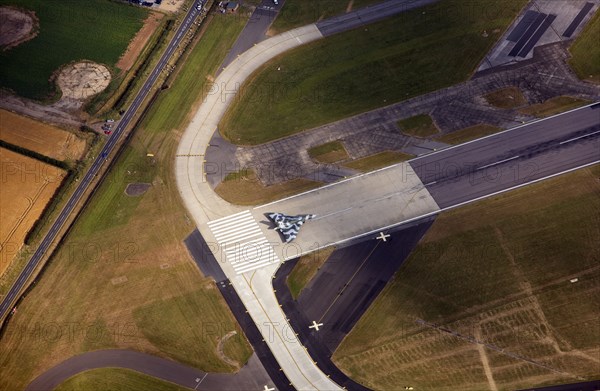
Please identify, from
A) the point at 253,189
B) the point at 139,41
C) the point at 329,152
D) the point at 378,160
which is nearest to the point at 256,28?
the point at 139,41

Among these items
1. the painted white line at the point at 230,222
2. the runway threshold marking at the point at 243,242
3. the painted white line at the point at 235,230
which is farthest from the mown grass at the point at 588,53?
the painted white line at the point at 230,222

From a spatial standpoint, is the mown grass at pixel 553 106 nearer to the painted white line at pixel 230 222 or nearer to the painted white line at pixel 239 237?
the painted white line at pixel 239 237

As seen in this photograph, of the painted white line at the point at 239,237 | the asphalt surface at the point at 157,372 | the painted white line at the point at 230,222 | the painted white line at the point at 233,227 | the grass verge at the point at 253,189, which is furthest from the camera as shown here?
the grass verge at the point at 253,189

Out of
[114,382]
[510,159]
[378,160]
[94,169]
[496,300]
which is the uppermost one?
[510,159]

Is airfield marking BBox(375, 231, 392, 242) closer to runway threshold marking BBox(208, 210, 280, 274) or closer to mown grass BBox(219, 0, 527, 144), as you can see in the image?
runway threshold marking BBox(208, 210, 280, 274)

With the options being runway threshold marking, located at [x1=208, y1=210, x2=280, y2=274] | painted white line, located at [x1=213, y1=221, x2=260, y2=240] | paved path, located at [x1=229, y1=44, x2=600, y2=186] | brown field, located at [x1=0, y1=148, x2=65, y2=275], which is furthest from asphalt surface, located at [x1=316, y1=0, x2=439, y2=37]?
brown field, located at [x1=0, y1=148, x2=65, y2=275]

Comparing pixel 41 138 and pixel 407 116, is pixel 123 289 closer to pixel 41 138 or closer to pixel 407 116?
pixel 41 138

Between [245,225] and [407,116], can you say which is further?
A: [407,116]
